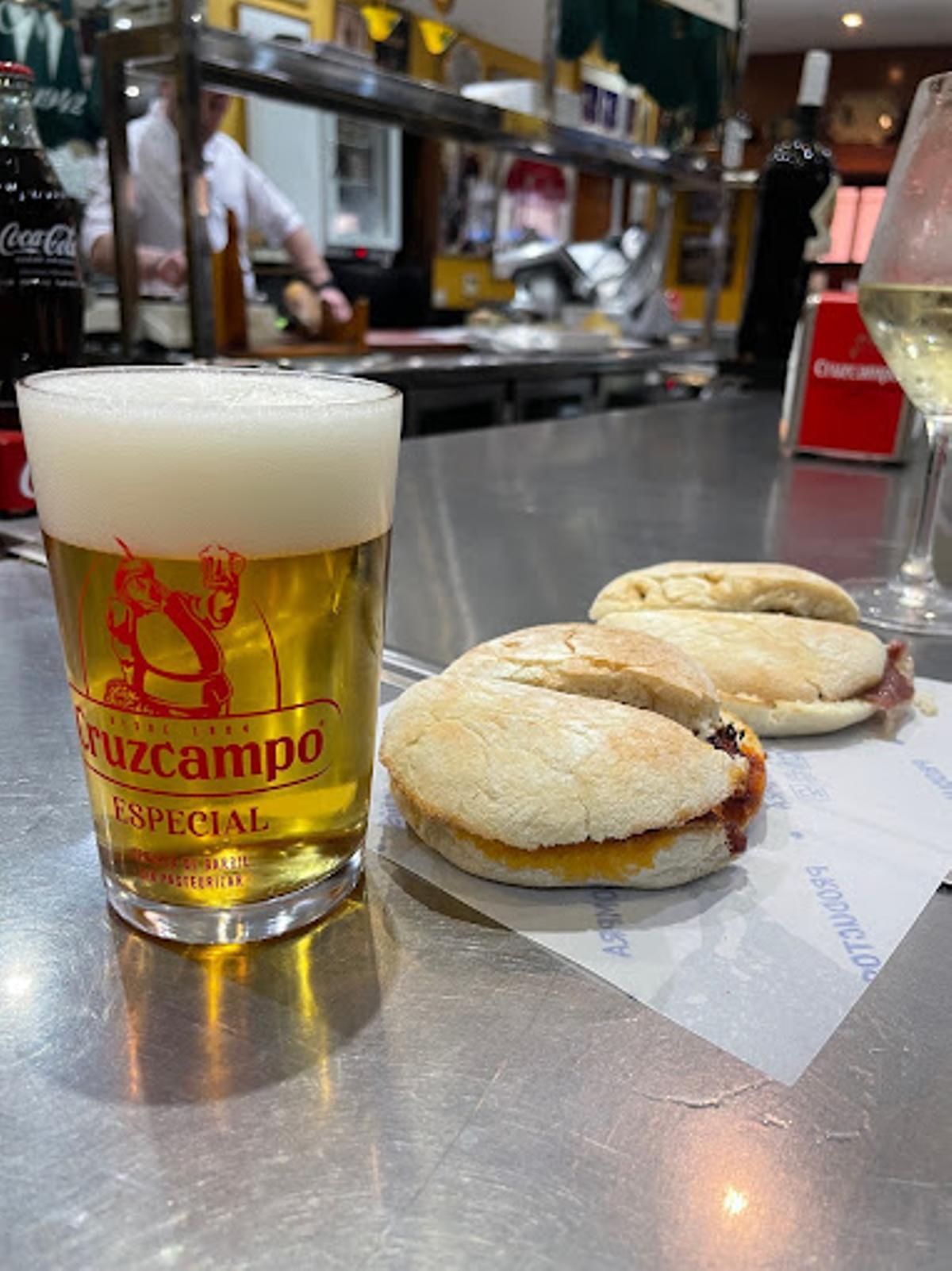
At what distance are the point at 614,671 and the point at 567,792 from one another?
0.32ft

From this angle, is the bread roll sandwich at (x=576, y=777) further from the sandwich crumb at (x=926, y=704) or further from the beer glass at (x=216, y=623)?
the sandwich crumb at (x=926, y=704)

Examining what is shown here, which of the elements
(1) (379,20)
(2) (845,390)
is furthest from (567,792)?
(1) (379,20)

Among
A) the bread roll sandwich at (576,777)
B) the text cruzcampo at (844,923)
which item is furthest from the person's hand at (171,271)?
the text cruzcampo at (844,923)

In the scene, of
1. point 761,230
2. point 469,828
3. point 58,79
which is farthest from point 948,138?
point 58,79

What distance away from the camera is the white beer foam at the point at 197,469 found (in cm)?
36

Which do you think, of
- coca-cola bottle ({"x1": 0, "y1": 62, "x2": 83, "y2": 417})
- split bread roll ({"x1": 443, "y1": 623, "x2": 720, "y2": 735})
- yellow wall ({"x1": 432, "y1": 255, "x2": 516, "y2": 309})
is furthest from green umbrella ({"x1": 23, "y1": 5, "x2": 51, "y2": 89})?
yellow wall ({"x1": 432, "y1": 255, "x2": 516, "y2": 309})

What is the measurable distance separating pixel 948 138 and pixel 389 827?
71 centimetres

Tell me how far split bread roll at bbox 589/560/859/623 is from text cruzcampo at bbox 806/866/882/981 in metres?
0.27

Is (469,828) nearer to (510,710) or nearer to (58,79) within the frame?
(510,710)

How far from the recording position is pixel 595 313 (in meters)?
3.96

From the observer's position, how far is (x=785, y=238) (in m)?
2.58

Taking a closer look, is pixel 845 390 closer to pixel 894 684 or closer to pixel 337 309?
pixel 894 684

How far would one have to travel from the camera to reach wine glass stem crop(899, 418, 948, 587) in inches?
35.2

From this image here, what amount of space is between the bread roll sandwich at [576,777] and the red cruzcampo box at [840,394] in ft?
3.80
